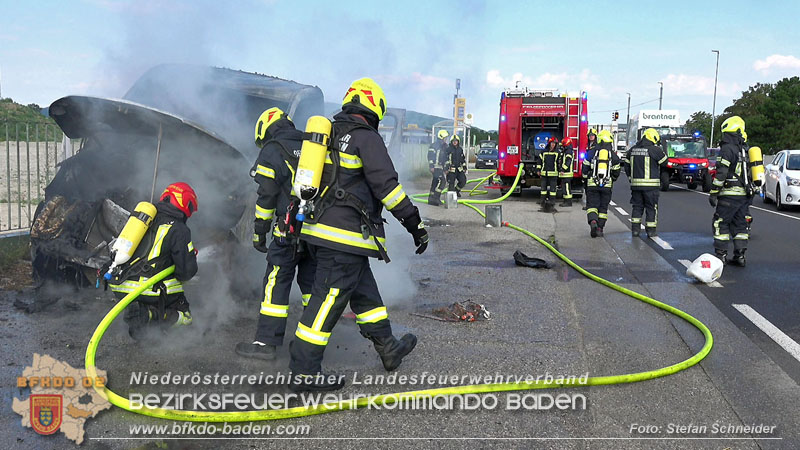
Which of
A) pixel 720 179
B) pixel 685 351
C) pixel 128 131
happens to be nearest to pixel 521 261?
pixel 720 179

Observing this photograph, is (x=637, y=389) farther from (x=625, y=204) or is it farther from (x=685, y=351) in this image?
(x=625, y=204)

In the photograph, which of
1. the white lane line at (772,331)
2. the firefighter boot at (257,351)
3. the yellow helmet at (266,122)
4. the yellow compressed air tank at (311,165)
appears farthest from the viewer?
the white lane line at (772,331)

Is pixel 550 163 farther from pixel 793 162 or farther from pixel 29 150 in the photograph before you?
pixel 29 150

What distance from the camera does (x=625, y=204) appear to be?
57.6 feet

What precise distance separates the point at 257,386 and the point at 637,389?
2.29 metres

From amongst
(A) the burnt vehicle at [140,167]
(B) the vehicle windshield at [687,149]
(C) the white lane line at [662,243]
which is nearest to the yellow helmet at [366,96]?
(A) the burnt vehicle at [140,167]

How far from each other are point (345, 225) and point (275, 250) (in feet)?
2.75

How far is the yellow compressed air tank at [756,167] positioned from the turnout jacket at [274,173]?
614cm

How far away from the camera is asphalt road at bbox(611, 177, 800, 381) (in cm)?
536

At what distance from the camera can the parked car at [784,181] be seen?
15.0 metres

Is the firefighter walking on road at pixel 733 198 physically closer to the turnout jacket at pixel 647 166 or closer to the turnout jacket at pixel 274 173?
the turnout jacket at pixel 647 166

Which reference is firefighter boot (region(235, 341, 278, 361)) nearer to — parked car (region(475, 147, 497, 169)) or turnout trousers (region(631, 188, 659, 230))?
turnout trousers (region(631, 188, 659, 230))

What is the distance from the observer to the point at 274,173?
4.42m

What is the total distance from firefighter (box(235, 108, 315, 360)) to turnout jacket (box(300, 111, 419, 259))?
0.47 metres
